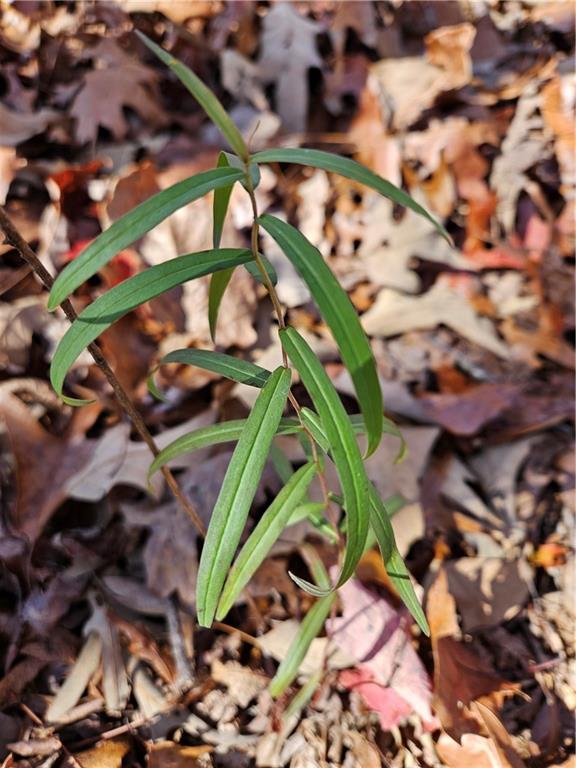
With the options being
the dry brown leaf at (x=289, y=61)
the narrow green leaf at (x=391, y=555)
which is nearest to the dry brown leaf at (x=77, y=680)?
the narrow green leaf at (x=391, y=555)

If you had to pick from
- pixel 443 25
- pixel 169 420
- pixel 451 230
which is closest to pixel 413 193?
pixel 451 230

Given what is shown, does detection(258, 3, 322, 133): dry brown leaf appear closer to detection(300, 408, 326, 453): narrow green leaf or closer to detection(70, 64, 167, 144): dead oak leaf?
detection(70, 64, 167, 144): dead oak leaf

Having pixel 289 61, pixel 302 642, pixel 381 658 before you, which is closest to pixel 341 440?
pixel 302 642

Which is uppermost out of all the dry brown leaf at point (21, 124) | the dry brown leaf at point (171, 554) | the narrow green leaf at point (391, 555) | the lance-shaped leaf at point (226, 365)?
the dry brown leaf at point (21, 124)

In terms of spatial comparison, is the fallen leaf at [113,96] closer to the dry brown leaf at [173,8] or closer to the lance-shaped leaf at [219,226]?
the dry brown leaf at [173,8]

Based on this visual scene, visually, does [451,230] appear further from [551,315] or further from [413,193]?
[551,315]

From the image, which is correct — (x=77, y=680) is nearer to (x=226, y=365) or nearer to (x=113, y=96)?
(x=226, y=365)
